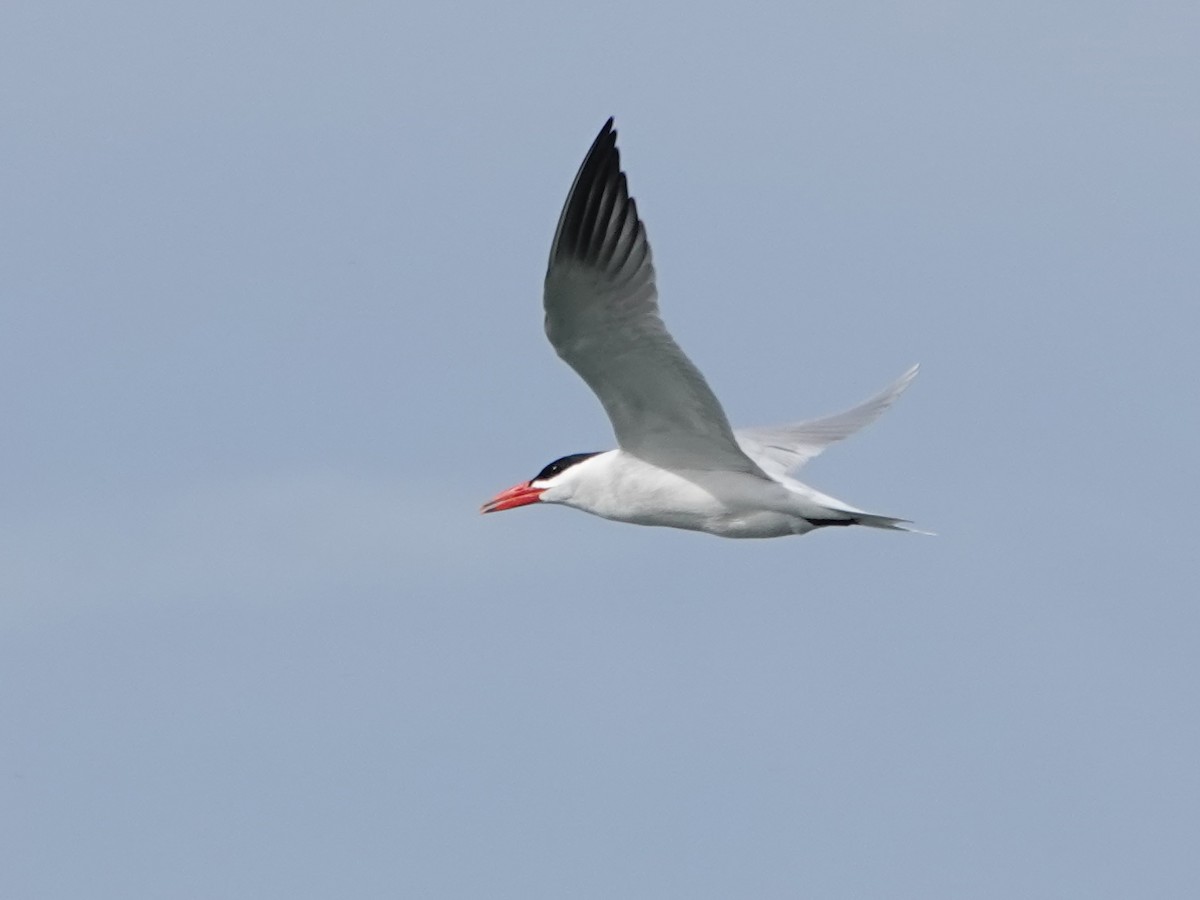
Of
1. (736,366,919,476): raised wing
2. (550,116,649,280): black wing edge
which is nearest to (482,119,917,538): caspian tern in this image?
(550,116,649,280): black wing edge

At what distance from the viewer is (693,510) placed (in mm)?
14102

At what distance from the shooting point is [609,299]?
1270 cm

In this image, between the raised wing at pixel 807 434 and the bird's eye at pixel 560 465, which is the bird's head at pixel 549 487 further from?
the raised wing at pixel 807 434

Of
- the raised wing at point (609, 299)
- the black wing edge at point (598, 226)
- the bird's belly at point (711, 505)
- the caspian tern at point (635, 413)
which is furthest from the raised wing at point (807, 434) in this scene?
the black wing edge at point (598, 226)

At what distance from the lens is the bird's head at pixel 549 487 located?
1471cm

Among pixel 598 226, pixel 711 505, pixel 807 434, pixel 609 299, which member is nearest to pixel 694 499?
pixel 711 505

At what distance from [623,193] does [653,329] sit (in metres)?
0.81

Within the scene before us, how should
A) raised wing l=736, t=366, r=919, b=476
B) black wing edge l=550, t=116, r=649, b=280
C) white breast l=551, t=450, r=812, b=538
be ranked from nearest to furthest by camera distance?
black wing edge l=550, t=116, r=649, b=280 → white breast l=551, t=450, r=812, b=538 → raised wing l=736, t=366, r=919, b=476

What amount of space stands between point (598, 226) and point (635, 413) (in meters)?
1.54

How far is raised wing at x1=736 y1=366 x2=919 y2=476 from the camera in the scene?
16062 mm

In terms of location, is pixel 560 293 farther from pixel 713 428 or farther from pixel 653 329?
pixel 713 428

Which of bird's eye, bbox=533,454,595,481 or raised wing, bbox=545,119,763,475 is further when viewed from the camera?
bird's eye, bbox=533,454,595,481

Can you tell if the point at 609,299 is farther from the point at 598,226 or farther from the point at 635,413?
the point at 635,413

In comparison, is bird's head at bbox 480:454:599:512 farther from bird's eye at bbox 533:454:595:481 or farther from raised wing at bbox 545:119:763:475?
raised wing at bbox 545:119:763:475
